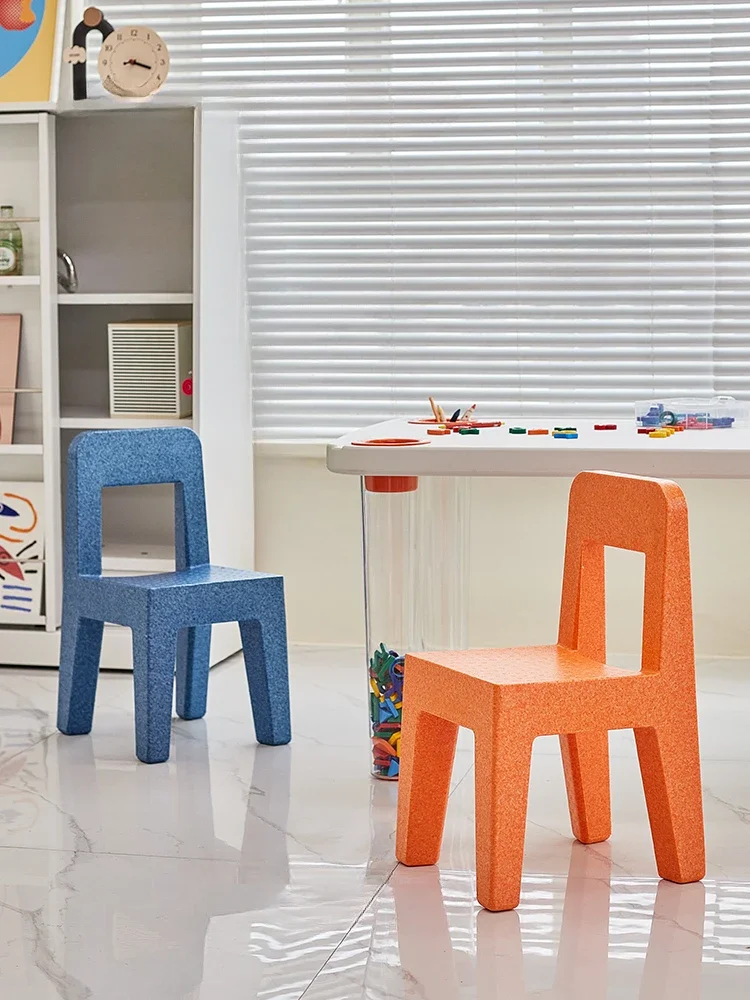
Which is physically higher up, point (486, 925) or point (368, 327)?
point (368, 327)

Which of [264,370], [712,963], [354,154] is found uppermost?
[354,154]

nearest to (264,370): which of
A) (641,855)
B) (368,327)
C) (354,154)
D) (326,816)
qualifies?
(368,327)

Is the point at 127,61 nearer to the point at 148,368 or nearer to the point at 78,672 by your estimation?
the point at 148,368

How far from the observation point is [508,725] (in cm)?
192

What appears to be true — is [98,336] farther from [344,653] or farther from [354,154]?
[344,653]

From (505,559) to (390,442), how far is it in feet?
4.83

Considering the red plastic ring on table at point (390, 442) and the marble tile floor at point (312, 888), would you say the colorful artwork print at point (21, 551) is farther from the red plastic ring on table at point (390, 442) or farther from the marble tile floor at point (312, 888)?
the red plastic ring on table at point (390, 442)

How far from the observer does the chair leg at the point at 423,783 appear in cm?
215

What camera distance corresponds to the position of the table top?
7.34 feet

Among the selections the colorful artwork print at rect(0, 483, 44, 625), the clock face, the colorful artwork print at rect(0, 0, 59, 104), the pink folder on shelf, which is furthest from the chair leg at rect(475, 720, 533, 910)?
the colorful artwork print at rect(0, 0, 59, 104)

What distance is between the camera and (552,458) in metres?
2.30

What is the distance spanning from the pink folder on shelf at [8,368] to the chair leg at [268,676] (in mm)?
1075

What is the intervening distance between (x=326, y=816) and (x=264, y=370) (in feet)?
5.72

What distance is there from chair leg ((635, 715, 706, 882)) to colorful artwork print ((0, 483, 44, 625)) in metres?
1.97
